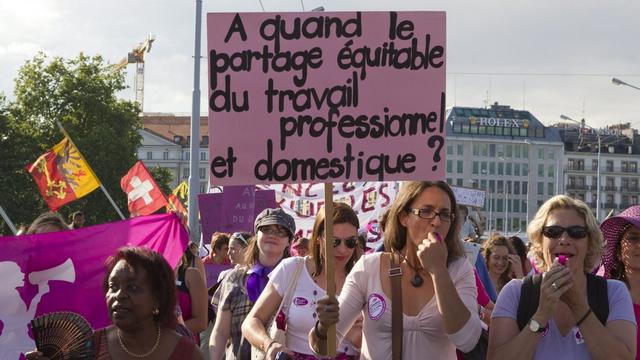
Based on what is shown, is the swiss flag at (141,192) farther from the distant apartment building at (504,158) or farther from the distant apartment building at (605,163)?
the distant apartment building at (605,163)

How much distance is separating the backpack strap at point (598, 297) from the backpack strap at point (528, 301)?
19 cm

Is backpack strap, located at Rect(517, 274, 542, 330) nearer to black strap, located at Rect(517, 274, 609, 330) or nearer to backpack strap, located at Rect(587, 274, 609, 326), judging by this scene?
black strap, located at Rect(517, 274, 609, 330)

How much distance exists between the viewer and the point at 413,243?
4133 millimetres

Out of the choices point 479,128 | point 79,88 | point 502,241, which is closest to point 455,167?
point 479,128

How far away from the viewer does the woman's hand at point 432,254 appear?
389 cm

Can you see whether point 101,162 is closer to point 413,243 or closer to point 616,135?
point 413,243

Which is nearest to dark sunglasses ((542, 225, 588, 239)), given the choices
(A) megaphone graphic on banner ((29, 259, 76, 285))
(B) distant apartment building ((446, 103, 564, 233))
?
(A) megaphone graphic on banner ((29, 259, 76, 285))

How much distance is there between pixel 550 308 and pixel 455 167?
128641 mm

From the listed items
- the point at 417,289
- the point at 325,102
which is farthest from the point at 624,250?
the point at 325,102

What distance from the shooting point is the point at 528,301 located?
3992mm

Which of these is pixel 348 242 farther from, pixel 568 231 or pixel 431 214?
pixel 568 231

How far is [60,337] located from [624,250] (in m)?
2.49

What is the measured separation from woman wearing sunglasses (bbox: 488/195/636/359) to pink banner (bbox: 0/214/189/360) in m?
2.35

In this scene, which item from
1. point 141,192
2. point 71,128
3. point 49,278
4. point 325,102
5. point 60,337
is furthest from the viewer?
point 71,128
